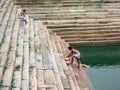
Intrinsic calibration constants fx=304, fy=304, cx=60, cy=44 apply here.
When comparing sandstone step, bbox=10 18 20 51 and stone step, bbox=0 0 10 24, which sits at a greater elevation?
stone step, bbox=0 0 10 24

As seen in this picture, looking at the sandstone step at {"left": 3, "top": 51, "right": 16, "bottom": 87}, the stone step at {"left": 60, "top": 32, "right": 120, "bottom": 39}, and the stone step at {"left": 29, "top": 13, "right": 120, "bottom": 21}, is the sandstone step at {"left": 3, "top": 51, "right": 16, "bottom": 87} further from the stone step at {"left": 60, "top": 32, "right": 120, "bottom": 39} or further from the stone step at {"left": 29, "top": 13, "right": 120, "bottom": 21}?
the stone step at {"left": 29, "top": 13, "right": 120, "bottom": 21}

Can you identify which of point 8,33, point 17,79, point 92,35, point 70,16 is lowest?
point 92,35

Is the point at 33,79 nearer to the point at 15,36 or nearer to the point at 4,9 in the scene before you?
the point at 15,36

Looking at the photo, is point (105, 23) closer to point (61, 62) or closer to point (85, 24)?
point (85, 24)

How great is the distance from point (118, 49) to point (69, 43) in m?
2.46

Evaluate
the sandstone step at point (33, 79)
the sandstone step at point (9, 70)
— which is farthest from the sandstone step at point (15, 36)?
the sandstone step at point (33, 79)

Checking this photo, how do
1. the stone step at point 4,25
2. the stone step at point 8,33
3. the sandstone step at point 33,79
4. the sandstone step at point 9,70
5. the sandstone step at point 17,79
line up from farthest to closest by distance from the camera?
the stone step at point 4,25 < the stone step at point 8,33 < the sandstone step at point 33,79 < the sandstone step at point 17,79 < the sandstone step at point 9,70

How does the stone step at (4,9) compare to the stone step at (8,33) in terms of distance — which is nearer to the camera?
the stone step at (8,33)

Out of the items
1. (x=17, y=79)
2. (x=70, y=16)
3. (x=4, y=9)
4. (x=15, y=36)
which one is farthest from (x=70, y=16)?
(x=17, y=79)

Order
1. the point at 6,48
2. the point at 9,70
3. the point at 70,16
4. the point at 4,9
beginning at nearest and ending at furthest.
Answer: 1. the point at 9,70
2. the point at 6,48
3. the point at 4,9
4. the point at 70,16

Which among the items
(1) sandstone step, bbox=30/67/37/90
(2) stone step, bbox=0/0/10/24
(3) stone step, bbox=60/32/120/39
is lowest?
(3) stone step, bbox=60/32/120/39

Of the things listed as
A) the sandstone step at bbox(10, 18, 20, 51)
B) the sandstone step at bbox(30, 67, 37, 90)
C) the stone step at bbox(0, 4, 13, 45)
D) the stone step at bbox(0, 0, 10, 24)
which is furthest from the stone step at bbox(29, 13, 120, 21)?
the sandstone step at bbox(30, 67, 37, 90)

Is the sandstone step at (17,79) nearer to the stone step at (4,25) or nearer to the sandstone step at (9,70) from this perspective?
the sandstone step at (9,70)

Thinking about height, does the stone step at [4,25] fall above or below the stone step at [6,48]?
above
